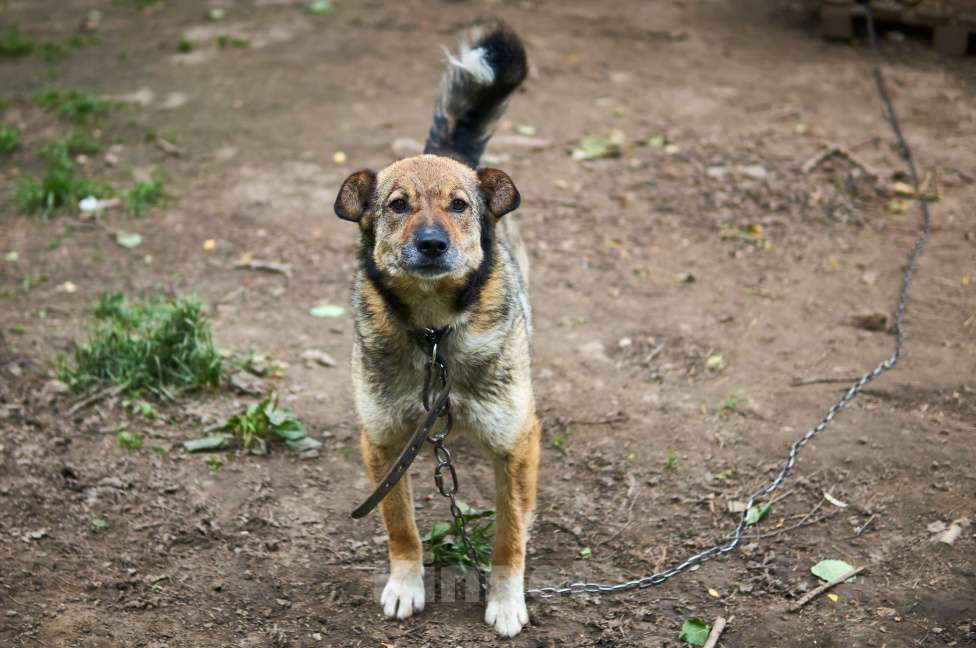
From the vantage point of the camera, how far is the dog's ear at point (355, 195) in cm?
384

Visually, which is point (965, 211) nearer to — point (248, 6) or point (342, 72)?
point (342, 72)

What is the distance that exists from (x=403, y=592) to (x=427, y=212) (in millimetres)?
1538

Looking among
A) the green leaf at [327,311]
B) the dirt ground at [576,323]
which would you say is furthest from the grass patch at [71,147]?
A: the green leaf at [327,311]

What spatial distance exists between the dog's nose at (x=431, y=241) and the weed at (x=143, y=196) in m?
4.37

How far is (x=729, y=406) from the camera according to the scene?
5211 millimetres

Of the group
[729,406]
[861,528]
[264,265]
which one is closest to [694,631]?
[861,528]

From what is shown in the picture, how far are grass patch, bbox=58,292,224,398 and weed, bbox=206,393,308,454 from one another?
411mm

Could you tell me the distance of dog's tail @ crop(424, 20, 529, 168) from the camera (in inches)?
196

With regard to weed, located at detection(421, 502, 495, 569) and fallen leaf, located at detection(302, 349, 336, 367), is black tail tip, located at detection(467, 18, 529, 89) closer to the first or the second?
fallen leaf, located at detection(302, 349, 336, 367)

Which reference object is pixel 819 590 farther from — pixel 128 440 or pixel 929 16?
pixel 929 16

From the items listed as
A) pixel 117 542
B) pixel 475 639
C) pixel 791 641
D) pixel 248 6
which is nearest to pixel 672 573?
pixel 791 641

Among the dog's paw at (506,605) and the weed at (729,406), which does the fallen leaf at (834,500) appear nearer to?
the weed at (729,406)

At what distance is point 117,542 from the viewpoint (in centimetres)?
434

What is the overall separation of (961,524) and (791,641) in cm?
103
